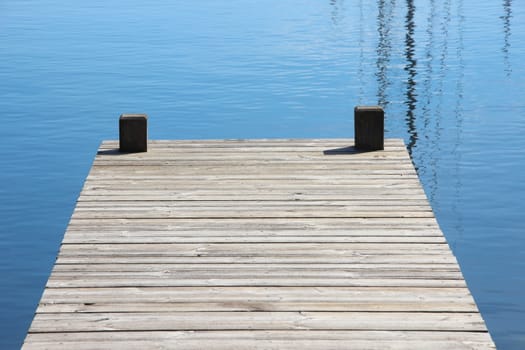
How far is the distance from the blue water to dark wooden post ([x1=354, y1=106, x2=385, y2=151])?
2.71 m

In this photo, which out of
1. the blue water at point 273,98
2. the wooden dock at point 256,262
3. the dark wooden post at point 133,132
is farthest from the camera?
the blue water at point 273,98

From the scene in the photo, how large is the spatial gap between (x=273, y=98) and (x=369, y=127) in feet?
47.9

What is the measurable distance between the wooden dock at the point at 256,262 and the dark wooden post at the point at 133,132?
1.30 ft

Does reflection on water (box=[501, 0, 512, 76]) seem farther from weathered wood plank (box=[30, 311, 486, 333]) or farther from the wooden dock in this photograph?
weathered wood plank (box=[30, 311, 486, 333])

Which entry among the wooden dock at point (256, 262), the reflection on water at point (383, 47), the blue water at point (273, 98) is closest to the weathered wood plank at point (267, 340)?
the wooden dock at point (256, 262)

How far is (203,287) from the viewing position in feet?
28.7

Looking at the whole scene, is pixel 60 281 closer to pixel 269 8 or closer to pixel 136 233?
pixel 136 233

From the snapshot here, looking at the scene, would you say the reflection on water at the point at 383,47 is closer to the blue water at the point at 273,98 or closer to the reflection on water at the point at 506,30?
the blue water at the point at 273,98

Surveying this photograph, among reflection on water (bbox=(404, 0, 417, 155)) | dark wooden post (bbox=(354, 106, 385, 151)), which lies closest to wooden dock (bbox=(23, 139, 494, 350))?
dark wooden post (bbox=(354, 106, 385, 151))

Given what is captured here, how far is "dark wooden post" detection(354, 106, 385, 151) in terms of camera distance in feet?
42.4

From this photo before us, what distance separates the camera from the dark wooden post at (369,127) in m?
12.9

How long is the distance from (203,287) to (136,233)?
5.33 ft

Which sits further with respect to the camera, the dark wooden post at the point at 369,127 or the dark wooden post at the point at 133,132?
the dark wooden post at the point at 133,132

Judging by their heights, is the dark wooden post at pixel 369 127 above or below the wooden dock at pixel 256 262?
above
